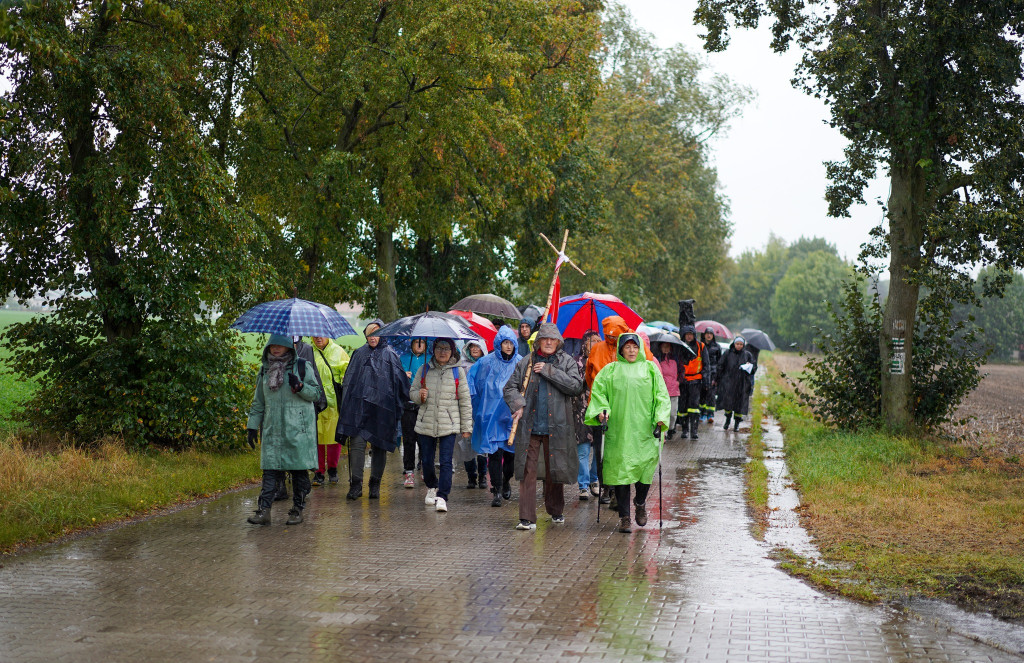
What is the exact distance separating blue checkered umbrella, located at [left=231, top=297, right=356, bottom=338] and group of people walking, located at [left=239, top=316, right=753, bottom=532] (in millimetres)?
244

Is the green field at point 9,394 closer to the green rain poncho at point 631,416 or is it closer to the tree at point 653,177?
the green rain poncho at point 631,416

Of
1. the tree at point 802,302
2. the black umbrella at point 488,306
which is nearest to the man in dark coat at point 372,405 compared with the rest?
the black umbrella at point 488,306

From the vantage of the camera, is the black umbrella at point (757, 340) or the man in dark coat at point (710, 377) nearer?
the man in dark coat at point (710, 377)

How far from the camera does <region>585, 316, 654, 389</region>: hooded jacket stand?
11.2 meters

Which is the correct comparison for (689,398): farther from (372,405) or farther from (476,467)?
(372,405)

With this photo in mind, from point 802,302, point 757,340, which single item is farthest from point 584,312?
point 802,302

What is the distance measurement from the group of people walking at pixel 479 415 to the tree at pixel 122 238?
1899mm

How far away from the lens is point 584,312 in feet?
43.2

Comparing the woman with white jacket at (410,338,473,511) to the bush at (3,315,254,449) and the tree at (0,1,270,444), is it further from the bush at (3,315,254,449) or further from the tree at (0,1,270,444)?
the bush at (3,315,254,449)

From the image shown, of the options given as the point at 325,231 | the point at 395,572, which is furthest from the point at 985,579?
the point at 325,231

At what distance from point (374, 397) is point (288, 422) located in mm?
1470

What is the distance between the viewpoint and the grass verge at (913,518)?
779cm

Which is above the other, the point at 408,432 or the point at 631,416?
the point at 631,416

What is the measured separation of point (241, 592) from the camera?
732 cm
